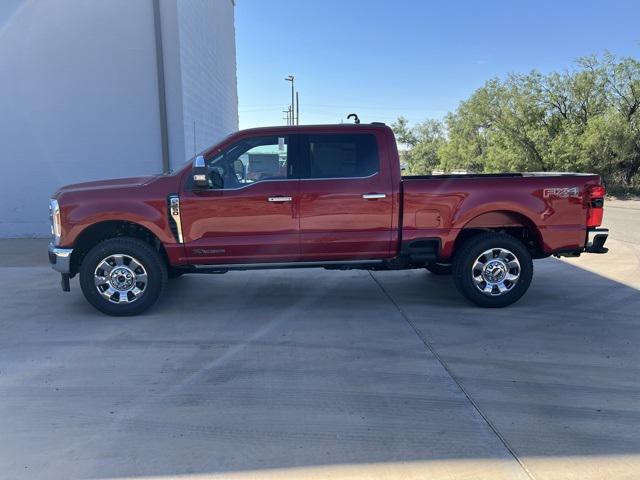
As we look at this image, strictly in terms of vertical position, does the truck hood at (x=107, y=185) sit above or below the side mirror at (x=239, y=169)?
below

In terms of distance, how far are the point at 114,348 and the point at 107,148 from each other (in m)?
6.81

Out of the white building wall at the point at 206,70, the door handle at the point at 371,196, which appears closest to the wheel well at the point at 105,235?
the door handle at the point at 371,196

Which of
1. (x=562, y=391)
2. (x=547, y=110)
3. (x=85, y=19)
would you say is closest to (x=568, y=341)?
(x=562, y=391)

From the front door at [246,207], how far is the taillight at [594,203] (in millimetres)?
3273

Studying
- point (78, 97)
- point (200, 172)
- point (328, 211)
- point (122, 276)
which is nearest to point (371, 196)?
point (328, 211)

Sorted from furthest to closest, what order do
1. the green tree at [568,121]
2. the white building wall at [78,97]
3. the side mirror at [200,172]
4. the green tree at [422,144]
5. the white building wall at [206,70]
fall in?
the green tree at [422,144] < the green tree at [568,121] < the white building wall at [206,70] < the white building wall at [78,97] < the side mirror at [200,172]

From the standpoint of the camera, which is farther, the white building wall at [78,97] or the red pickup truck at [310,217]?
the white building wall at [78,97]

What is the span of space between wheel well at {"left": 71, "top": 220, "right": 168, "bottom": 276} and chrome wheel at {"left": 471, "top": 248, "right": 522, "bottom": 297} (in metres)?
3.62

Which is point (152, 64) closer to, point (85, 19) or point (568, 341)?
point (85, 19)

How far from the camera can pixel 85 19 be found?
33.0 feet

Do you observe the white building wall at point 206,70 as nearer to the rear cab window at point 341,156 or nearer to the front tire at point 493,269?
the rear cab window at point 341,156

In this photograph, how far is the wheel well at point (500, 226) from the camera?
18.9ft

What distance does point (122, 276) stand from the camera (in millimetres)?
5625

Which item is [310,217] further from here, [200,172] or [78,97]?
[78,97]
